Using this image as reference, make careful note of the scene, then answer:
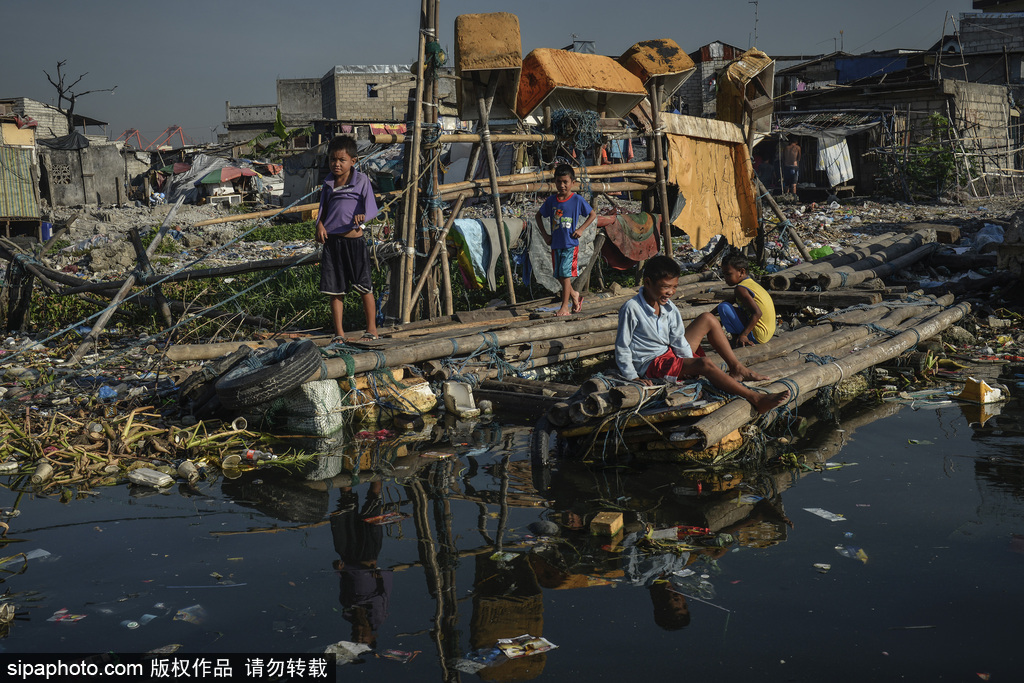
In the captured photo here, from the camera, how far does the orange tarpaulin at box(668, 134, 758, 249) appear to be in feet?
32.7

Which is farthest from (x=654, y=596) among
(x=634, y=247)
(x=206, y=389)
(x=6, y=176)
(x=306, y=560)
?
(x=6, y=176)

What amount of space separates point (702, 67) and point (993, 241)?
71.9ft

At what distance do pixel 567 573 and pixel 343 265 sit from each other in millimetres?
4006

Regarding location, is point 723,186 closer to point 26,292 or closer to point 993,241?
point 993,241

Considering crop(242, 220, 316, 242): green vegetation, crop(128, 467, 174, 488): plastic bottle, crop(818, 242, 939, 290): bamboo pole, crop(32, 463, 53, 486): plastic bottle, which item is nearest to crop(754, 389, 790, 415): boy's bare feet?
crop(128, 467, 174, 488): plastic bottle

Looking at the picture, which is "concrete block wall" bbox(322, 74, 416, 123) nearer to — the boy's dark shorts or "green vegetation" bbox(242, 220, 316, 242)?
"green vegetation" bbox(242, 220, 316, 242)

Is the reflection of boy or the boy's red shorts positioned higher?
the boy's red shorts

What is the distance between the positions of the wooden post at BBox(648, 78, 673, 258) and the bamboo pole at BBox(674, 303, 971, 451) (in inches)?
123

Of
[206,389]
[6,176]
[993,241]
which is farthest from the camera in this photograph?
[6,176]

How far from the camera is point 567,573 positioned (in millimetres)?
3369

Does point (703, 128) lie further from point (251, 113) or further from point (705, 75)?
point (251, 113)

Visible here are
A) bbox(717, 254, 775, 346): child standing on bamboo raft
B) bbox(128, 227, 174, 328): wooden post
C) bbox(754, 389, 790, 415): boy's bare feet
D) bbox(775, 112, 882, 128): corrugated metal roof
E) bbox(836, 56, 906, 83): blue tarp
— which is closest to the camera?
bbox(754, 389, 790, 415): boy's bare feet

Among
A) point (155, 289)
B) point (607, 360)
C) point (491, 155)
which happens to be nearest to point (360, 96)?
point (491, 155)

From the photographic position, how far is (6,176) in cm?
1814
